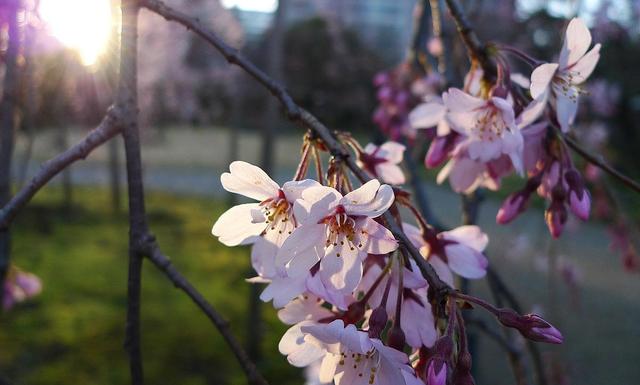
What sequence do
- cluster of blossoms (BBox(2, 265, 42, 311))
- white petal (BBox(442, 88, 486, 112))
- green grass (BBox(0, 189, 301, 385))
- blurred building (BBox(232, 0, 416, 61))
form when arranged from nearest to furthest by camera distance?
white petal (BBox(442, 88, 486, 112)) < cluster of blossoms (BBox(2, 265, 42, 311)) < green grass (BBox(0, 189, 301, 385)) < blurred building (BBox(232, 0, 416, 61))

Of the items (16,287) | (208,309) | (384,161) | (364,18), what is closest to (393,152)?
(384,161)

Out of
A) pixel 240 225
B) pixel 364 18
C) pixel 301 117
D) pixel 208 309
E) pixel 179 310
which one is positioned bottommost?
pixel 179 310

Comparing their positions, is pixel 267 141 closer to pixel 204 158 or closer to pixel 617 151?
pixel 617 151

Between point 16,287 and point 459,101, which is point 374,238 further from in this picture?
point 16,287

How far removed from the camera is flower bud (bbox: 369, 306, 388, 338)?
51 centimetres

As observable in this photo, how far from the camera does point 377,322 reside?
0.51m

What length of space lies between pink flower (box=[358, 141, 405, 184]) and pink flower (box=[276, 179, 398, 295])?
0.60 feet

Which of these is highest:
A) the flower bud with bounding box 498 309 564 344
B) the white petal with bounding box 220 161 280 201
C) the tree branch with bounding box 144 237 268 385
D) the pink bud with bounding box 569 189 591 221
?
the white petal with bounding box 220 161 280 201

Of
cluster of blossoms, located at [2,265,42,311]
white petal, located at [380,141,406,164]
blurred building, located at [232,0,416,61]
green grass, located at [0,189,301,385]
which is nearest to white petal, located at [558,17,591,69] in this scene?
white petal, located at [380,141,406,164]

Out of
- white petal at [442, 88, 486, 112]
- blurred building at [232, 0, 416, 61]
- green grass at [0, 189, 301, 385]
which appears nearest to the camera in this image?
white petal at [442, 88, 486, 112]

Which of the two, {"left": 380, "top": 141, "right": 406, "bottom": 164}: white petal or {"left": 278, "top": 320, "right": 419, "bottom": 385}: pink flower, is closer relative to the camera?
{"left": 278, "top": 320, "right": 419, "bottom": 385}: pink flower

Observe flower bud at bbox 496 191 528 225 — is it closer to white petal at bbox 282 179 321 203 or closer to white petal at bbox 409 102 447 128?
white petal at bbox 409 102 447 128

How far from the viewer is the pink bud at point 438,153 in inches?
30.9

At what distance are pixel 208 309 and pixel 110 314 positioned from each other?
3.31 meters
